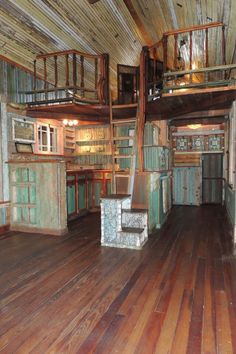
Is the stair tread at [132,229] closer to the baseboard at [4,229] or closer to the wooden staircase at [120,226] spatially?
the wooden staircase at [120,226]

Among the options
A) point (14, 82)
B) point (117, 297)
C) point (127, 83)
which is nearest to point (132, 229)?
point (117, 297)

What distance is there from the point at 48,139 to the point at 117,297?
4.63 meters

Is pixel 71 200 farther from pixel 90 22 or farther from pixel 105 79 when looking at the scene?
pixel 90 22

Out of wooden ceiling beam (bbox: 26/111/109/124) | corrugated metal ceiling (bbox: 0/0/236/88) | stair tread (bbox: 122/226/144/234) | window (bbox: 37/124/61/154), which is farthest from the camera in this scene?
window (bbox: 37/124/61/154)

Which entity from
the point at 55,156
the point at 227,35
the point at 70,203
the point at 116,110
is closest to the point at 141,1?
the point at 227,35

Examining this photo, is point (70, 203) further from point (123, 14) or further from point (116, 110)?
point (123, 14)

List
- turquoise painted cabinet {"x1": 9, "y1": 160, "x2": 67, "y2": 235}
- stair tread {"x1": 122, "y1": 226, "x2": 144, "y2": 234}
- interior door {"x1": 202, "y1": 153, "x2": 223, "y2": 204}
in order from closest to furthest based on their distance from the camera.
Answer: stair tread {"x1": 122, "y1": 226, "x2": 144, "y2": 234} < turquoise painted cabinet {"x1": 9, "y1": 160, "x2": 67, "y2": 235} < interior door {"x1": 202, "y1": 153, "x2": 223, "y2": 204}

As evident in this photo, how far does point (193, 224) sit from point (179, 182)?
2.70 meters

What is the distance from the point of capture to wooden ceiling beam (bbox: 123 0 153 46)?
189 inches

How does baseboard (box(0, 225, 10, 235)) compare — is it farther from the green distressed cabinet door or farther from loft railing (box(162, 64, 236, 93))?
loft railing (box(162, 64, 236, 93))

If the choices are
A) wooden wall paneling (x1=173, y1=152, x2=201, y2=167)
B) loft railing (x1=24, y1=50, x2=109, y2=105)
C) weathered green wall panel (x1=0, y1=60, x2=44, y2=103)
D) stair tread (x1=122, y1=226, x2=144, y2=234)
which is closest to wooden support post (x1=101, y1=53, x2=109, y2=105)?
loft railing (x1=24, y1=50, x2=109, y2=105)

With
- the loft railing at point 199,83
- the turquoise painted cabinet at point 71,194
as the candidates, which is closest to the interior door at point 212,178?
the loft railing at point 199,83

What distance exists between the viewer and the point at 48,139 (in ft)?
20.0

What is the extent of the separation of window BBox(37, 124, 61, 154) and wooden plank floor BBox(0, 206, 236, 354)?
8.38 ft
